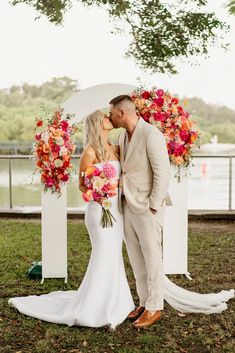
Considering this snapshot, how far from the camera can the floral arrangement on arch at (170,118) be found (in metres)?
6.12

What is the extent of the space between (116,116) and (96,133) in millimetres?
222

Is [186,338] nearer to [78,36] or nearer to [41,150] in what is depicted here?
[41,150]

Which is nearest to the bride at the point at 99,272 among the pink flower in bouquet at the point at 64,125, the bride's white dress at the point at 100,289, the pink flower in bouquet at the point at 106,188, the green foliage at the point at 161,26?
the bride's white dress at the point at 100,289

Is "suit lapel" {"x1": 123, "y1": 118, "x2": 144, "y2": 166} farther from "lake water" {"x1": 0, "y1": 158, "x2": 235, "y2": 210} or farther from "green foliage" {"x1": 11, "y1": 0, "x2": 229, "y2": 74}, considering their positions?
"green foliage" {"x1": 11, "y1": 0, "x2": 229, "y2": 74}

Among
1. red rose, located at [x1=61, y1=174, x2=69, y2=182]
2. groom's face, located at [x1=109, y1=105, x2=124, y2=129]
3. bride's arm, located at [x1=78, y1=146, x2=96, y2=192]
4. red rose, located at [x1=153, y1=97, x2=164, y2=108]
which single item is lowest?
red rose, located at [x1=61, y1=174, x2=69, y2=182]

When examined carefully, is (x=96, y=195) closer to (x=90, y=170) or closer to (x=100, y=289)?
(x=90, y=170)

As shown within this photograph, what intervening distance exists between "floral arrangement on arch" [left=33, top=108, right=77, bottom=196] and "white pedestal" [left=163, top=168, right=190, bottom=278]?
1.38 meters

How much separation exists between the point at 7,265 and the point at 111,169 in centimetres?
303

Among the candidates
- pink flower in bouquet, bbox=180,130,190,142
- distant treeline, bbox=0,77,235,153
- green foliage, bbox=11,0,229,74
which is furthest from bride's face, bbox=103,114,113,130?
distant treeline, bbox=0,77,235,153

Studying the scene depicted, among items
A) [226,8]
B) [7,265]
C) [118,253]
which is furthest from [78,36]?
[118,253]

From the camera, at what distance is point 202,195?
15609 mm

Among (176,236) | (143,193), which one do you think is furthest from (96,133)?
(176,236)

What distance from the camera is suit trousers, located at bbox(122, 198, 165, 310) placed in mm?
5023

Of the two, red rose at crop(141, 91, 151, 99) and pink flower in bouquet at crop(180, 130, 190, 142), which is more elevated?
red rose at crop(141, 91, 151, 99)
